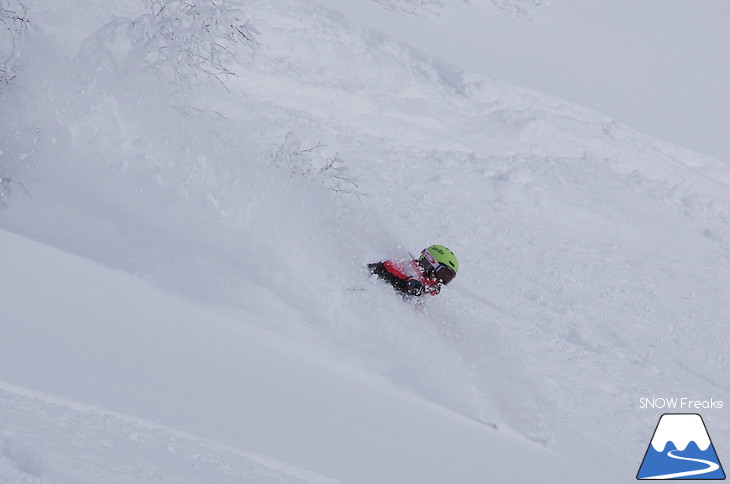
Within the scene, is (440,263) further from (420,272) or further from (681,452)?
Answer: (681,452)

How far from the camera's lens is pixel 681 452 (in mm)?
6871

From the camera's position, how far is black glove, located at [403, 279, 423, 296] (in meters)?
7.70

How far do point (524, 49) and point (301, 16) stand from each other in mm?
10354

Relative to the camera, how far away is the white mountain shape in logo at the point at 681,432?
24.6 feet

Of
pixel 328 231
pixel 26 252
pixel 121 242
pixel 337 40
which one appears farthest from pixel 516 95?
pixel 26 252

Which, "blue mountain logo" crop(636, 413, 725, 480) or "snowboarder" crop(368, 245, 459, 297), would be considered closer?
"blue mountain logo" crop(636, 413, 725, 480)

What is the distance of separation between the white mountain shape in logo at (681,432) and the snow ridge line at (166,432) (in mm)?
5020

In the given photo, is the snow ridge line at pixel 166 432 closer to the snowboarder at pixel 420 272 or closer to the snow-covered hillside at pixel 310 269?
the snow-covered hillside at pixel 310 269

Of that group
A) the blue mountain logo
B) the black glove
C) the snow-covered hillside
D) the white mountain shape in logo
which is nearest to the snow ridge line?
the snow-covered hillside

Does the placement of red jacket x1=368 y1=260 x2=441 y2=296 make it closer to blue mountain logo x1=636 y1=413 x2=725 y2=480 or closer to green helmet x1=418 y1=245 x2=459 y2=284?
green helmet x1=418 y1=245 x2=459 y2=284

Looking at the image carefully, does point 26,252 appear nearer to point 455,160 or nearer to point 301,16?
point 455,160

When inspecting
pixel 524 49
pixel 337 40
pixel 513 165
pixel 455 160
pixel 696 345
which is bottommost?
pixel 696 345

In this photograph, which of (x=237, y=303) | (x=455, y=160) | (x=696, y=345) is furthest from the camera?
(x=455, y=160)

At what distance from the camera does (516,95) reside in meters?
16.7
